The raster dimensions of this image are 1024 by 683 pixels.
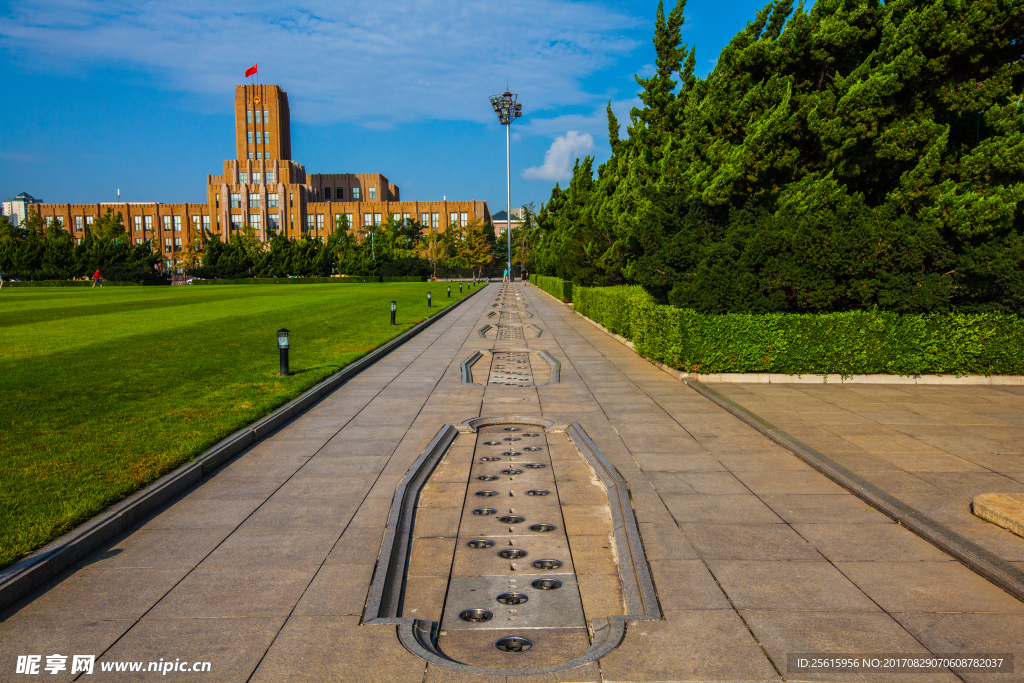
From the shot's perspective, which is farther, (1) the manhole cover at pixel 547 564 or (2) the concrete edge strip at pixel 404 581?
(1) the manhole cover at pixel 547 564

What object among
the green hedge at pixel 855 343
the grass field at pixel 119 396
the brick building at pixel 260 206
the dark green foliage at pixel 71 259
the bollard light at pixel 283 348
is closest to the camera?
the grass field at pixel 119 396

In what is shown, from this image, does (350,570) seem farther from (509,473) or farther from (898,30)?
(898,30)

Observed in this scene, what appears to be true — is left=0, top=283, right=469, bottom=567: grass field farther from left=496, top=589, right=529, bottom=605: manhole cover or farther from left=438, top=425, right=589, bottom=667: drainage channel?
left=496, top=589, right=529, bottom=605: manhole cover

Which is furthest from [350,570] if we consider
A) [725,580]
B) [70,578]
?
[725,580]

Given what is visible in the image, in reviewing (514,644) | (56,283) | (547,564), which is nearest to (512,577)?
(547,564)

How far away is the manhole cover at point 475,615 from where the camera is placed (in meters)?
4.05

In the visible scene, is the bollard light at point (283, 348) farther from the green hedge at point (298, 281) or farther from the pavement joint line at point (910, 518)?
the green hedge at point (298, 281)

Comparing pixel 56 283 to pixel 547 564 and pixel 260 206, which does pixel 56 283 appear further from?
pixel 547 564

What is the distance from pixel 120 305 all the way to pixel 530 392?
30.4 metres

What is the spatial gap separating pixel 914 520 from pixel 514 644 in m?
3.59

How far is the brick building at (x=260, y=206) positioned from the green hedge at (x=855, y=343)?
4189 inches

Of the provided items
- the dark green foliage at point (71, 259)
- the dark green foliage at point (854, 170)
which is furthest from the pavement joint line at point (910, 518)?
the dark green foliage at point (71, 259)

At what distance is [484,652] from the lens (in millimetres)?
3688

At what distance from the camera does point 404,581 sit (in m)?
4.54
